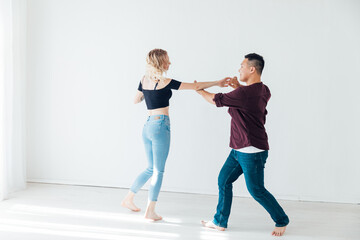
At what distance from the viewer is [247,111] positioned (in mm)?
2773

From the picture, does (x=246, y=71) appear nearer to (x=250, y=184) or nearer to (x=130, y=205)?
(x=250, y=184)

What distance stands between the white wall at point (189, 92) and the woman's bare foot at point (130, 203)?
2.83 feet

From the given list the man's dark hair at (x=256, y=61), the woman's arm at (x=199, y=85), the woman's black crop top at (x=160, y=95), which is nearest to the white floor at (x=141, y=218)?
the woman's black crop top at (x=160, y=95)

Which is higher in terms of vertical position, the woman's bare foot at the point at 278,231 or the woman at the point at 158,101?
the woman at the point at 158,101

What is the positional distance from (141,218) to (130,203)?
222 mm

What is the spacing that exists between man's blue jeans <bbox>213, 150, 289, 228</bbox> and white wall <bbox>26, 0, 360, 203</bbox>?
113 cm

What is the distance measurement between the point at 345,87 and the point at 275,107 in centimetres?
77

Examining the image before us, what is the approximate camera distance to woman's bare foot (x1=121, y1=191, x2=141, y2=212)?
3326 millimetres

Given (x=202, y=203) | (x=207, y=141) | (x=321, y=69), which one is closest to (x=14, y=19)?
(x=207, y=141)

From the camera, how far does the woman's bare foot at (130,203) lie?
3.33m

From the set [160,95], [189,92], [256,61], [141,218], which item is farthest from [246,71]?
[141,218]

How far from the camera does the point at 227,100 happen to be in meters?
2.75

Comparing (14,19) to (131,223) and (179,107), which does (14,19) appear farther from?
(131,223)

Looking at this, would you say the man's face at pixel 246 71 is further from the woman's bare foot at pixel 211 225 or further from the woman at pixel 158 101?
the woman's bare foot at pixel 211 225
